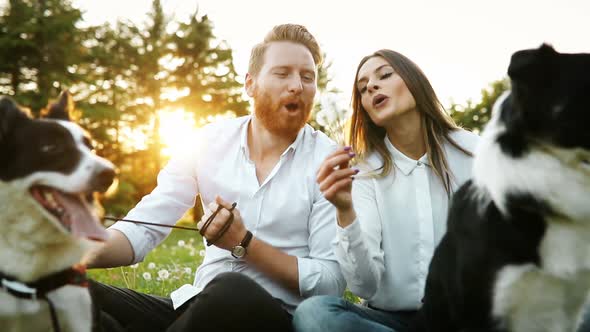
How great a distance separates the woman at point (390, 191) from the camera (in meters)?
2.96

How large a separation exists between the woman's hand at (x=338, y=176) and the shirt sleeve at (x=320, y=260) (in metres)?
0.59

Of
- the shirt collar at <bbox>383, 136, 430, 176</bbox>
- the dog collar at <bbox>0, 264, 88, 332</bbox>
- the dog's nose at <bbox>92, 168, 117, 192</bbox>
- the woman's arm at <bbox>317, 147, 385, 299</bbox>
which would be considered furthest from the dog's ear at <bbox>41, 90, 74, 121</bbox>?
the shirt collar at <bbox>383, 136, 430, 176</bbox>

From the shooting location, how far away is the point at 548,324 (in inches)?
85.8

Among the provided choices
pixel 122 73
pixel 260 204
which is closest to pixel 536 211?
pixel 260 204

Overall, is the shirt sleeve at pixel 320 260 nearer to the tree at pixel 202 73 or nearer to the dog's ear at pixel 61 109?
the dog's ear at pixel 61 109

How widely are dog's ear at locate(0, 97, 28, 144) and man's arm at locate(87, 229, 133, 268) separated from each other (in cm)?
102

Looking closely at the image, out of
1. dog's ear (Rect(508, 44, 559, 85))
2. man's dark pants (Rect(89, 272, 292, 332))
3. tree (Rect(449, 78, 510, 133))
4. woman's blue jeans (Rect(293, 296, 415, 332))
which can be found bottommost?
tree (Rect(449, 78, 510, 133))

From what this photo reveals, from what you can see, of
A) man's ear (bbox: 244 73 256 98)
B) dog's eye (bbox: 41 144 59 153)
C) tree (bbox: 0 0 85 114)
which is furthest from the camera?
tree (bbox: 0 0 85 114)

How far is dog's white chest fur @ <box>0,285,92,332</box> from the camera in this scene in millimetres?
2326

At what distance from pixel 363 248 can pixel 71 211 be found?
1.50 m

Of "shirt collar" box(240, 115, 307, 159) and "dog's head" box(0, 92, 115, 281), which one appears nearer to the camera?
"dog's head" box(0, 92, 115, 281)

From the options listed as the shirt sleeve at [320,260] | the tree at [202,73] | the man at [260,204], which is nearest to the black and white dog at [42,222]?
the man at [260,204]

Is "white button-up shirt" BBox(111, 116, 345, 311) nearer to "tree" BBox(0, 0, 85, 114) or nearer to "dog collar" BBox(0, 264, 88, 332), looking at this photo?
"dog collar" BBox(0, 264, 88, 332)

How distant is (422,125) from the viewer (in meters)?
3.62
